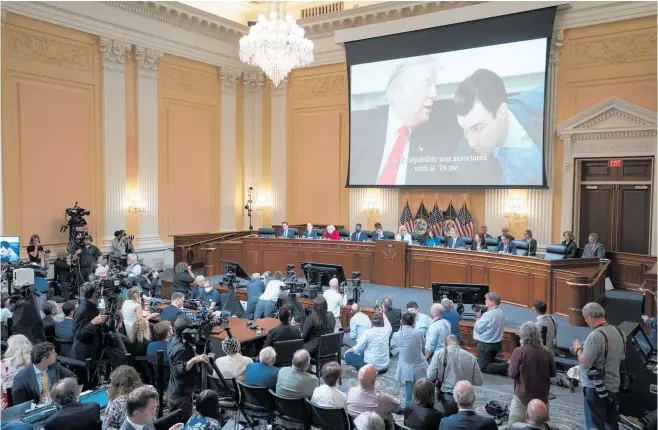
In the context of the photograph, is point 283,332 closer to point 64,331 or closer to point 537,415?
point 64,331

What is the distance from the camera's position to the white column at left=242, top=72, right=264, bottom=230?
17.9 meters

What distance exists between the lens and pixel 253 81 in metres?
17.9

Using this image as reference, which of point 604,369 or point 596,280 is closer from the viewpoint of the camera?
point 604,369

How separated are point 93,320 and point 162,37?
37.2ft

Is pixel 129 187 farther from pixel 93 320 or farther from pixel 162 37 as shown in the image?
pixel 93 320

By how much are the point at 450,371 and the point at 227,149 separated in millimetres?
13288

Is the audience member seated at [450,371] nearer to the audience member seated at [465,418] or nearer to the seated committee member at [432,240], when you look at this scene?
the audience member seated at [465,418]

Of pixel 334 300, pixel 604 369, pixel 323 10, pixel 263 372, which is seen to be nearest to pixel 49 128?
pixel 334 300

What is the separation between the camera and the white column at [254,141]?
1788 cm

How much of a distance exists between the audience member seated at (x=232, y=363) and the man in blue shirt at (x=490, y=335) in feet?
10.7

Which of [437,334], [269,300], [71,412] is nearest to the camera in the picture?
[71,412]

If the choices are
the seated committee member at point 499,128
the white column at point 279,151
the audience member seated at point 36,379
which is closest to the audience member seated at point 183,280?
the audience member seated at point 36,379

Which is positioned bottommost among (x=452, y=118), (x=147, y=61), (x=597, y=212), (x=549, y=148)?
(x=597, y=212)

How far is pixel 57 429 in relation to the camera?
371 centimetres
